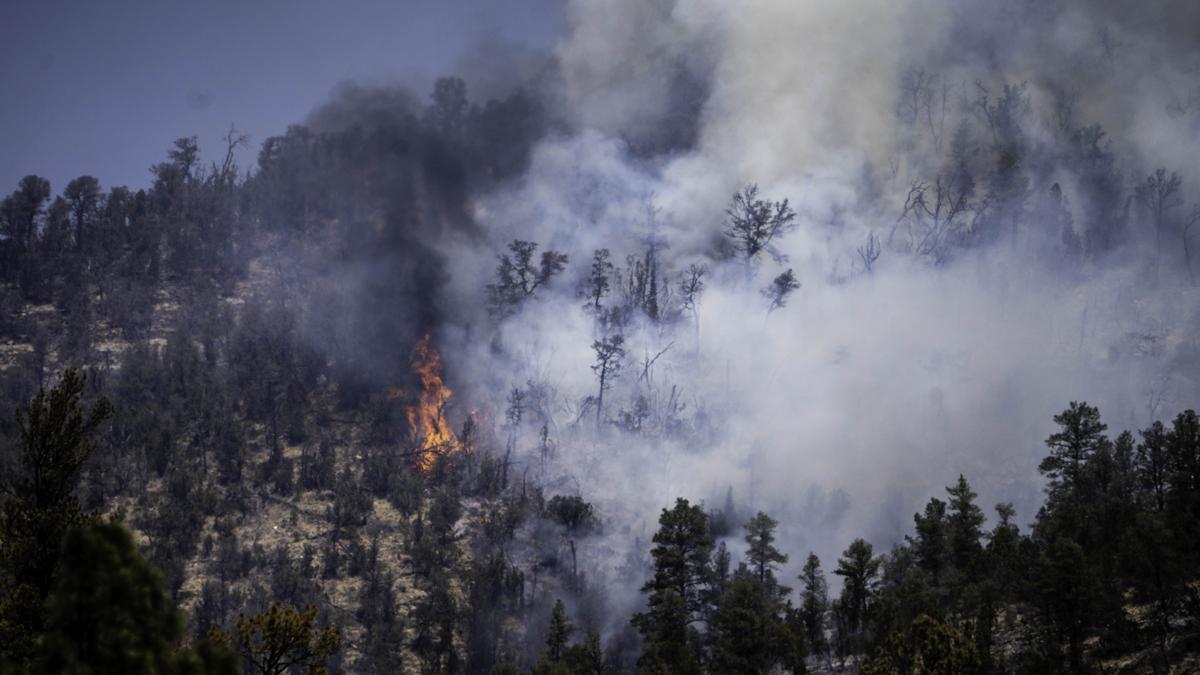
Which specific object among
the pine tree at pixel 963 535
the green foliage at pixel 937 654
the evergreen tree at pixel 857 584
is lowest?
the green foliage at pixel 937 654

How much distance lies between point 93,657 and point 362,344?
139 m

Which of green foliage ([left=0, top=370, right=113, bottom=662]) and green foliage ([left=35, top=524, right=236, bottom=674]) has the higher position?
green foliage ([left=0, top=370, right=113, bottom=662])

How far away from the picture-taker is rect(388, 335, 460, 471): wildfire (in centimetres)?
13525

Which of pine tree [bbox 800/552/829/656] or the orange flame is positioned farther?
the orange flame

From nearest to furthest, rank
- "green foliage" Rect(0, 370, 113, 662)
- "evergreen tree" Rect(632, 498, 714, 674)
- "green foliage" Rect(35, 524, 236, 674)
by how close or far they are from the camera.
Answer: "green foliage" Rect(35, 524, 236, 674)
"green foliage" Rect(0, 370, 113, 662)
"evergreen tree" Rect(632, 498, 714, 674)

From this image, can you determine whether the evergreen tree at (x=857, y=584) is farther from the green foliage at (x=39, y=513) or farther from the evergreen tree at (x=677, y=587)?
the green foliage at (x=39, y=513)

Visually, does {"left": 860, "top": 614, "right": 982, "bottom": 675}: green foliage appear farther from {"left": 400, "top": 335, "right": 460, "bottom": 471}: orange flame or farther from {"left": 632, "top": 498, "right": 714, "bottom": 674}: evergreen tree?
{"left": 400, "top": 335, "right": 460, "bottom": 471}: orange flame

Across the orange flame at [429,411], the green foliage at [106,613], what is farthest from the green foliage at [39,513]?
the orange flame at [429,411]

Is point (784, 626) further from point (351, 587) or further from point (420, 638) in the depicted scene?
point (351, 587)

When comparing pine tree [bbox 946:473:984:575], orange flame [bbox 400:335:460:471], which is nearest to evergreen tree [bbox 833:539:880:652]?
pine tree [bbox 946:473:984:575]

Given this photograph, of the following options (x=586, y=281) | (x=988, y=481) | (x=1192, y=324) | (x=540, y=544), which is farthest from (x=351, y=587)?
(x=1192, y=324)

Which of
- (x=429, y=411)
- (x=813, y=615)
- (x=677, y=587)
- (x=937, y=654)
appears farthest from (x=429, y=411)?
(x=937, y=654)

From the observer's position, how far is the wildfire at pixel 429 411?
13525cm

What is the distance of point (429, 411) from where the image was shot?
145 metres
